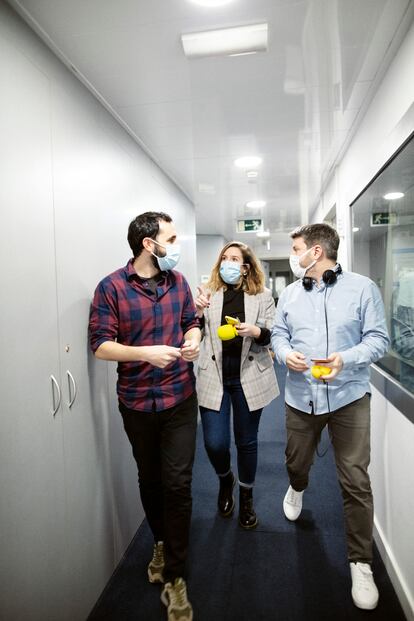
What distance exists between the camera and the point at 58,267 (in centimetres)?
168

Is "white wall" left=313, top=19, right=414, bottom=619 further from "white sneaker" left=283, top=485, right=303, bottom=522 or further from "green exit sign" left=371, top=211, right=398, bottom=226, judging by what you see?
"white sneaker" left=283, top=485, right=303, bottom=522

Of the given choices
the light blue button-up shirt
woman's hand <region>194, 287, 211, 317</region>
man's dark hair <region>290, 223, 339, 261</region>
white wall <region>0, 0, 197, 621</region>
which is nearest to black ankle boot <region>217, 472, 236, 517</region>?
white wall <region>0, 0, 197, 621</region>

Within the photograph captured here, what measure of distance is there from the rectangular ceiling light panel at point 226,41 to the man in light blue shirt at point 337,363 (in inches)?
36.5

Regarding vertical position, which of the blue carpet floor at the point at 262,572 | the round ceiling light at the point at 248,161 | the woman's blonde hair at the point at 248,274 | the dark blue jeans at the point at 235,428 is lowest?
the blue carpet floor at the point at 262,572

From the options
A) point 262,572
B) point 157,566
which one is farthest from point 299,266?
point 157,566

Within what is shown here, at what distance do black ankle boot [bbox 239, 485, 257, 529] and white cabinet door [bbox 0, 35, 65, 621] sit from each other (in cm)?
118

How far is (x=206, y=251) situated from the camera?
28.6ft

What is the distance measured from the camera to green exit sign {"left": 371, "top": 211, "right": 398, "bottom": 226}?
7.01ft

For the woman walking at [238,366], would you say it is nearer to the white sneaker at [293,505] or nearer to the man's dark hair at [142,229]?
the white sneaker at [293,505]

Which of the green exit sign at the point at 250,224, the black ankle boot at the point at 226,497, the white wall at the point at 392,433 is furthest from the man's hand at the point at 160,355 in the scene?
the green exit sign at the point at 250,224

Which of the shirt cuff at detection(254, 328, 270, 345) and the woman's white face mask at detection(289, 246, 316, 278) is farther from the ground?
the woman's white face mask at detection(289, 246, 316, 278)

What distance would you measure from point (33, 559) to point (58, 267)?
3.78 ft

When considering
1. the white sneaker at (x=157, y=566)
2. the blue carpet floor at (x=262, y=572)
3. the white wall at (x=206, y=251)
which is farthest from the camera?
the white wall at (x=206, y=251)

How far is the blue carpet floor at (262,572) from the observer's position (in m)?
1.78
